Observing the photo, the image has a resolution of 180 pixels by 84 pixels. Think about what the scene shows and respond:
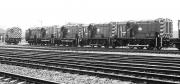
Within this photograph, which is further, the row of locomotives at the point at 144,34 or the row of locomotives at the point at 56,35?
the row of locomotives at the point at 56,35

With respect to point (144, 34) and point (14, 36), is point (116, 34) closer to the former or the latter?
point (144, 34)

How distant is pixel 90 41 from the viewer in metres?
29.4

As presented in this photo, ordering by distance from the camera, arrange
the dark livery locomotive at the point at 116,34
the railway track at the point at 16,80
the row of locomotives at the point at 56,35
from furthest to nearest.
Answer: the row of locomotives at the point at 56,35
the dark livery locomotive at the point at 116,34
the railway track at the point at 16,80

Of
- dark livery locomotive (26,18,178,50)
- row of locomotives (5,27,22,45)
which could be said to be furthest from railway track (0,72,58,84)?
row of locomotives (5,27,22,45)

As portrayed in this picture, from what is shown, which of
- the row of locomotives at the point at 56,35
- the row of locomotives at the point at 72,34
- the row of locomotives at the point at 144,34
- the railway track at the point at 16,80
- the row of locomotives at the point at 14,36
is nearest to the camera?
the railway track at the point at 16,80

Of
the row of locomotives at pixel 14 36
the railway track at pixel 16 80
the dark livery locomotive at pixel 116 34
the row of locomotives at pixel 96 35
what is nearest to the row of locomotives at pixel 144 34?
the dark livery locomotive at pixel 116 34

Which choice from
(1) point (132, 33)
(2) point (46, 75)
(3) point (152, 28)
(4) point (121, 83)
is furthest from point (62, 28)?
(4) point (121, 83)

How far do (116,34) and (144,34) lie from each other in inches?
146

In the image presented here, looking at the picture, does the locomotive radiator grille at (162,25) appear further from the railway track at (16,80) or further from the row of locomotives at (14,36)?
the row of locomotives at (14,36)

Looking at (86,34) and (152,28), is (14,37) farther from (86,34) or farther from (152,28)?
(152,28)

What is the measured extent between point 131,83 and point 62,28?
26830 mm

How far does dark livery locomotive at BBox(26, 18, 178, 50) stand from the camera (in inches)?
890

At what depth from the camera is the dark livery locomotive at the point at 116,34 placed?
22.6 metres

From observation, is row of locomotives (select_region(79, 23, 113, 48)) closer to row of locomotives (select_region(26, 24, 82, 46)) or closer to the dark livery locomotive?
the dark livery locomotive
